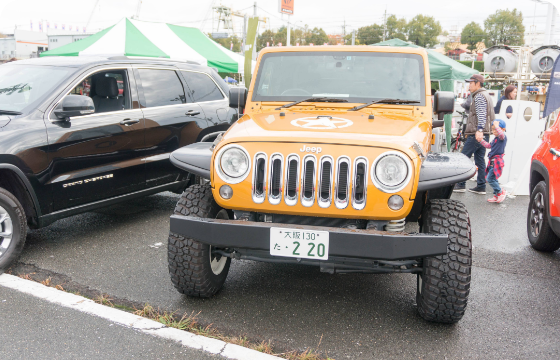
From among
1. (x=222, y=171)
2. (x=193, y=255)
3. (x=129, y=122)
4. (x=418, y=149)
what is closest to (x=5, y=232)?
(x=129, y=122)

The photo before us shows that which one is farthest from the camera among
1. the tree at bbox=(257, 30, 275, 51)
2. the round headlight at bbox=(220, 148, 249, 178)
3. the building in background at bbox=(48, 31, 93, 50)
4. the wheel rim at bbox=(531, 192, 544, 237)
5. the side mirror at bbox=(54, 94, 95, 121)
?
the tree at bbox=(257, 30, 275, 51)

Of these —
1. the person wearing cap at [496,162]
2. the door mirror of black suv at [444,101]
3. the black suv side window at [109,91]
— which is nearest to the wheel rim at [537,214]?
the door mirror of black suv at [444,101]

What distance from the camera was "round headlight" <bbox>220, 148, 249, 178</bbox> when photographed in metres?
3.05

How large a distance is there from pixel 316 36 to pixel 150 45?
79.1m

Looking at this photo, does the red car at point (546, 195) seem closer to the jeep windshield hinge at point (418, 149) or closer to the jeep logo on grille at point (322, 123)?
the jeep windshield hinge at point (418, 149)

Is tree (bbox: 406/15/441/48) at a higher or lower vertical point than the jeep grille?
higher

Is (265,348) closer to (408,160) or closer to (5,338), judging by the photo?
(408,160)

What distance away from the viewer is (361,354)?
2.89 meters

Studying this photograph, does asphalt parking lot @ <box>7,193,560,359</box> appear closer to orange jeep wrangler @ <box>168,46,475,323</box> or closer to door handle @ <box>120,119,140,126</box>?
orange jeep wrangler @ <box>168,46,475,323</box>

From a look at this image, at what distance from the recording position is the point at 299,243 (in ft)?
9.46

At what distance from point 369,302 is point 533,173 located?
9.42ft

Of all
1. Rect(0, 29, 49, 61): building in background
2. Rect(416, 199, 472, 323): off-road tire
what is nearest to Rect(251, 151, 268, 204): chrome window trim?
Rect(416, 199, 472, 323): off-road tire

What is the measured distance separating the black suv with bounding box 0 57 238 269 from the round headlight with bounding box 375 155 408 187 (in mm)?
2959

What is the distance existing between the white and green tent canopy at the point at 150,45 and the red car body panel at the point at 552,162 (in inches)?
362
